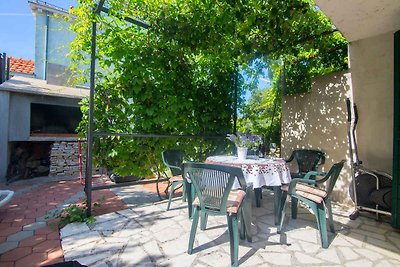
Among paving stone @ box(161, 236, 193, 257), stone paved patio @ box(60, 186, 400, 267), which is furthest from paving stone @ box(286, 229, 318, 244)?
paving stone @ box(161, 236, 193, 257)

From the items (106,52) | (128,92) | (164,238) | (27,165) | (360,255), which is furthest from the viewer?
(27,165)

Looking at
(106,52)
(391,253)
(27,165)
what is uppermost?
(106,52)

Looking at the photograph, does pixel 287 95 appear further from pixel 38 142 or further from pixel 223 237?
pixel 38 142

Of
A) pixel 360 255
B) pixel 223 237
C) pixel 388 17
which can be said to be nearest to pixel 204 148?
pixel 223 237

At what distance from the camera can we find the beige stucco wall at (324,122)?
386cm

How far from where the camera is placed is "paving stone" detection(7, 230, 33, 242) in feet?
8.39

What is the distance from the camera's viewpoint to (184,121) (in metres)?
4.29

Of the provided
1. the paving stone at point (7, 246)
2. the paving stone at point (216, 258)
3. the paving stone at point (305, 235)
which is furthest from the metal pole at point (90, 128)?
the paving stone at point (305, 235)

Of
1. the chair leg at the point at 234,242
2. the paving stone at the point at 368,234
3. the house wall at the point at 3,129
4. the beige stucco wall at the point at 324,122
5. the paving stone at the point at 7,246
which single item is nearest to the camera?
the chair leg at the point at 234,242

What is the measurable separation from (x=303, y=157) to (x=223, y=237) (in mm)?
2357

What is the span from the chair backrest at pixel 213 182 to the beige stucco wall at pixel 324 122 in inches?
96.6

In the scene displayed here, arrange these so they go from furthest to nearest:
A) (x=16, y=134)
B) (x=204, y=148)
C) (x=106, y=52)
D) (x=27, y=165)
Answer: (x=27, y=165) < (x=16, y=134) < (x=204, y=148) < (x=106, y=52)

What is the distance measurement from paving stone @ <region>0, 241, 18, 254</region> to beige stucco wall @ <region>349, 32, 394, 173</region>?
→ 4.58m

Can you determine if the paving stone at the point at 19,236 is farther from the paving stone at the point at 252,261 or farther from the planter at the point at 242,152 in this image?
the planter at the point at 242,152
